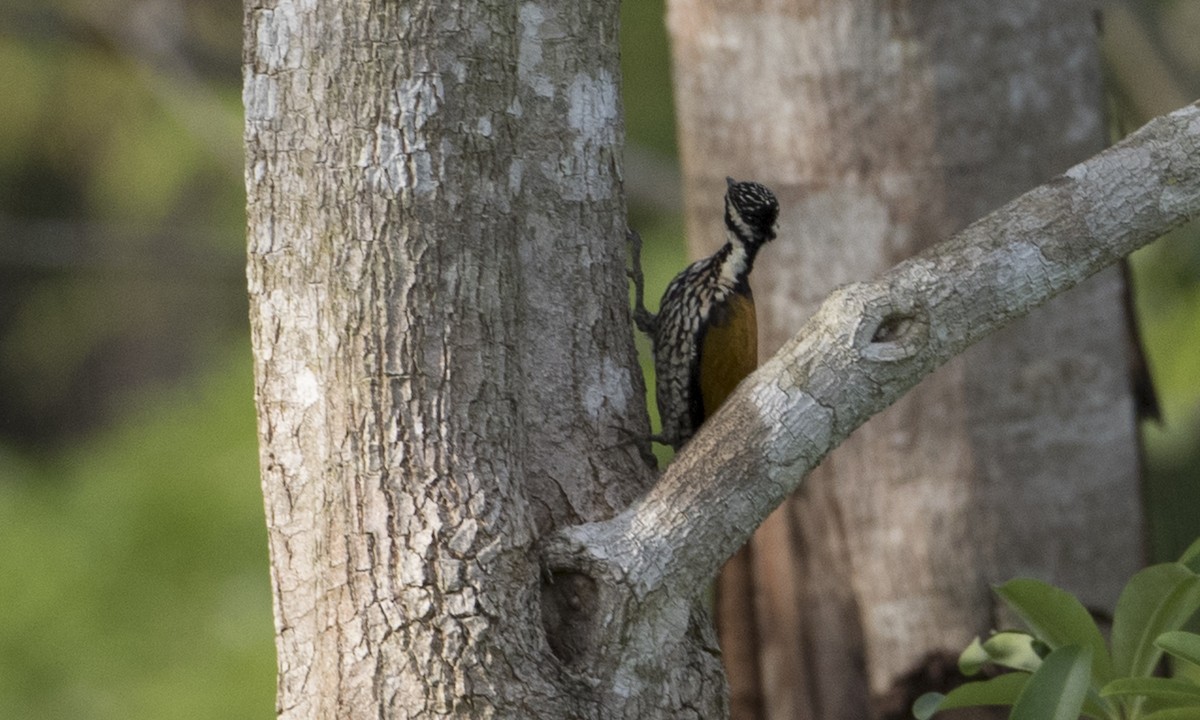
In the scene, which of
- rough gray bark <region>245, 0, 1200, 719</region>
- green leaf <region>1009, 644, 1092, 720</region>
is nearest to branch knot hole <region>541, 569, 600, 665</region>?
rough gray bark <region>245, 0, 1200, 719</region>

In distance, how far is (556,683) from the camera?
2152 millimetres

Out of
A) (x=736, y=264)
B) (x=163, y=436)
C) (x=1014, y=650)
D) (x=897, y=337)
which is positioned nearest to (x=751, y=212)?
(x=736, y=264)

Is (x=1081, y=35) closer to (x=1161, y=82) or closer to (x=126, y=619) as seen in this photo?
(x=1161, y=82)

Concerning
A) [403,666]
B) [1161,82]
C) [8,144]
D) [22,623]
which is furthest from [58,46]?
[403,666]

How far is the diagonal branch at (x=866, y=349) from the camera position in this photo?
2.24m

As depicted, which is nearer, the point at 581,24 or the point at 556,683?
the point at 556,683

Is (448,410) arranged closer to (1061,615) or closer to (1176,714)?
(1061,615)

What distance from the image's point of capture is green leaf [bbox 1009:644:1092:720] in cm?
217

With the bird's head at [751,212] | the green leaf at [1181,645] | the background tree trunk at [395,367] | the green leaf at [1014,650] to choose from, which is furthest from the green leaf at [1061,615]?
the bird's head at [751,212]

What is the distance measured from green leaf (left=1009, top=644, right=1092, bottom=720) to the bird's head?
4.41 feet

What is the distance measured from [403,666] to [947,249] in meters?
1.18

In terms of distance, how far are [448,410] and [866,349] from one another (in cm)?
73

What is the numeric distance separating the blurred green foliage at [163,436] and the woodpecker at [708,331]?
2967 millimetres

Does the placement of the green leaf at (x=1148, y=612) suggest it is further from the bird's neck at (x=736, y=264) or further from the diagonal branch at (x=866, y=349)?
the bird's neck at (x=736, y=264)
